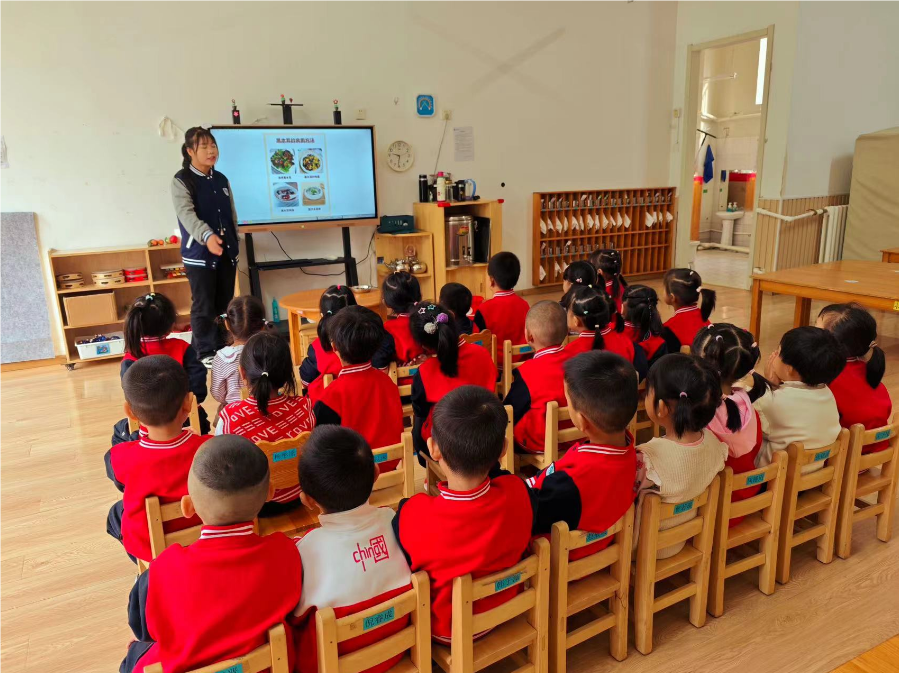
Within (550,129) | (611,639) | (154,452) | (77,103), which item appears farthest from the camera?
(550,129)

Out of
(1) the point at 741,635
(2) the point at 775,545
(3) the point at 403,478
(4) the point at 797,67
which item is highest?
(4) the point at 797,67

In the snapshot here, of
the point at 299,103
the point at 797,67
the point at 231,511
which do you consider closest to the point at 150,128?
the point at 299,103

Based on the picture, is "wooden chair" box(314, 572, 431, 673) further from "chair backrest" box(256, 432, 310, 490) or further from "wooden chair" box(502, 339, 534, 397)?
"wooden chair" box(502, 339, 534, 397)

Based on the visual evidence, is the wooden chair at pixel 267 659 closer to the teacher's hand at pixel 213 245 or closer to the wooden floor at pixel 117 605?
the wooden floor at pixel 117 605

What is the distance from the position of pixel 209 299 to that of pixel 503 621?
3.43 meters

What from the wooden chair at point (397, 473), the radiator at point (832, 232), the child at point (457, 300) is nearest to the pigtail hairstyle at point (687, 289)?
the child at point (457, 300)

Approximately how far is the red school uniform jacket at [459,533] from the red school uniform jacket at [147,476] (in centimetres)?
60

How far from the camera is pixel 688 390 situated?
1606mm

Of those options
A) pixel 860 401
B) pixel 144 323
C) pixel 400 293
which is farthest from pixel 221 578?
pixel 860 401

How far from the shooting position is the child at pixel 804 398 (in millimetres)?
1920

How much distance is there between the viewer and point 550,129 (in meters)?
6.61

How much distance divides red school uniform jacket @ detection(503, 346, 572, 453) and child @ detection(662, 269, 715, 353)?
3.36ft

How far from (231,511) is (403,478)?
70cm

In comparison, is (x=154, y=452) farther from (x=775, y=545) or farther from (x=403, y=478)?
(x=775, y=545)
